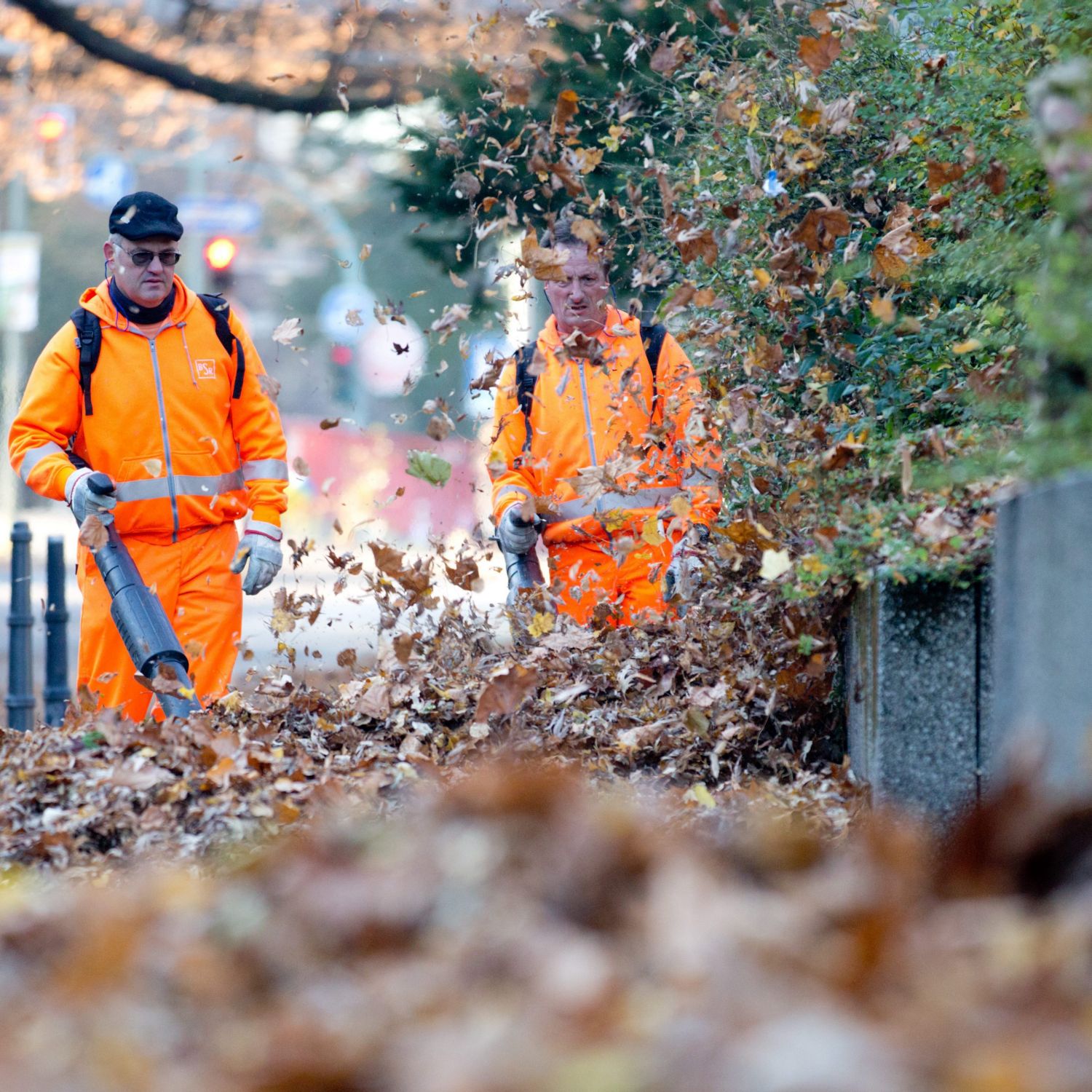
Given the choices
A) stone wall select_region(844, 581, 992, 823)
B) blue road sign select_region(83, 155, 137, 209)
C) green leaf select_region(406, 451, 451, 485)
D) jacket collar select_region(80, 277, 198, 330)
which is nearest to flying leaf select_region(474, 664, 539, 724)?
green leaf select_region(406, 451, 451, 485)

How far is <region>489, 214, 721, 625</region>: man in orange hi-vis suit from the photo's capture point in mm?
5828

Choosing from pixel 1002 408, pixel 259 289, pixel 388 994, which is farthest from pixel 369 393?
pixel 388 994

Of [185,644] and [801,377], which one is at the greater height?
[801,377]

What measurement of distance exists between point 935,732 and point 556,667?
1.63 m

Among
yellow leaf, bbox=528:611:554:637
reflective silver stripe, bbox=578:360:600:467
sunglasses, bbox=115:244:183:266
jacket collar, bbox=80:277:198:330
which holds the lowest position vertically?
yellow leaf, bbox=528:611:554:637

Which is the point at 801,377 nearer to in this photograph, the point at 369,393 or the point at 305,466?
the point at 305,466

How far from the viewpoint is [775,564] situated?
13.7 ft

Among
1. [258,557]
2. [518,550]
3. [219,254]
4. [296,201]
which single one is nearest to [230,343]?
[258,557]

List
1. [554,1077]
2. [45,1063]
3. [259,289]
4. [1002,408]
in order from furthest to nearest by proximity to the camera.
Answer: [259,289] → [1002,408] → [45,1063] → [554,1077]

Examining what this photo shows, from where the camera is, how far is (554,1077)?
137 centimetres

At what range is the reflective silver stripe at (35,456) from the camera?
19.9 feet

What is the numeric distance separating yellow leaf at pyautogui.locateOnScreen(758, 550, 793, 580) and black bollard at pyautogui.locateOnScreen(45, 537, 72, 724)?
539cm

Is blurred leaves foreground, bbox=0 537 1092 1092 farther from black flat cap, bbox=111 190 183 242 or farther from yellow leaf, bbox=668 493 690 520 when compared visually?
black flat cap, bbox=111 190 183 242

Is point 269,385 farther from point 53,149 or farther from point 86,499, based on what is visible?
point 53,149
